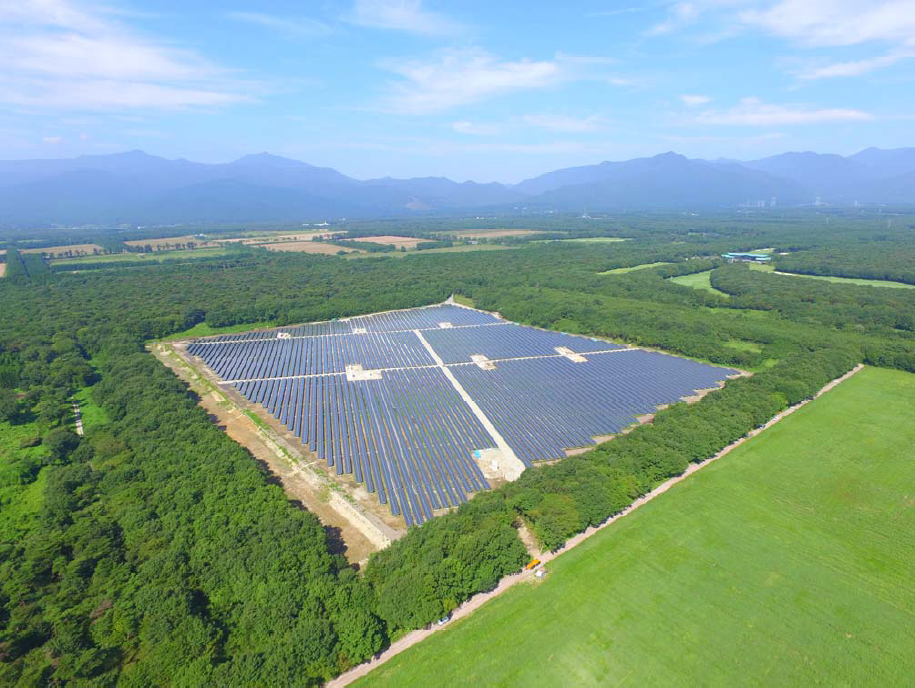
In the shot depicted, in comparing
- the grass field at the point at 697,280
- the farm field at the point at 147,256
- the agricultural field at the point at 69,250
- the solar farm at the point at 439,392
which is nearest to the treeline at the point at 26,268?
the agricultural field at the point at 69,250

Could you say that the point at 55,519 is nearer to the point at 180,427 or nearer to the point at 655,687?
the point at 180,427

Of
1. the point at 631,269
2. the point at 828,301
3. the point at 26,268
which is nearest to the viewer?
the point at 828,301

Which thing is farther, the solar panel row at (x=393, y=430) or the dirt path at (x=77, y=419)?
the dirt path at (x=77, y=419)

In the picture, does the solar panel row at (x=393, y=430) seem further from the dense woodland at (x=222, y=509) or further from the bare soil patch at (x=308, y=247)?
the bare soil patch at (x=308, y=247)

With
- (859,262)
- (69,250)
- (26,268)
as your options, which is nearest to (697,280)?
(859,262)

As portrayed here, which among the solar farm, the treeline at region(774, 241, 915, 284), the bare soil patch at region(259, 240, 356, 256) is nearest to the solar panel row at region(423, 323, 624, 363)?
the solar farm

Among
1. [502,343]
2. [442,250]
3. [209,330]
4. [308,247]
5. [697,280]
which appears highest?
[308,247]

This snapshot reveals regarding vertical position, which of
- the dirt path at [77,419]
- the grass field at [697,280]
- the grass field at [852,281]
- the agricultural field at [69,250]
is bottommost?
the grass field at [852,281]

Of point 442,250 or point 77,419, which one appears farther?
point 442,250

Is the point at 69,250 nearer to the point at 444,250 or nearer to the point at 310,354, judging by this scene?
the point at 444,250
